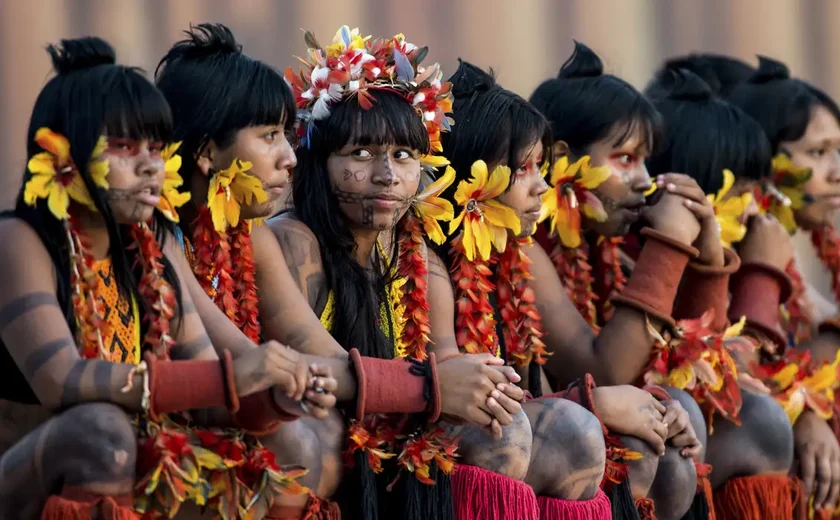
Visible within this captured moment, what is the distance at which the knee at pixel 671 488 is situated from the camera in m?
3.48

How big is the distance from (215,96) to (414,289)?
0.61 meters

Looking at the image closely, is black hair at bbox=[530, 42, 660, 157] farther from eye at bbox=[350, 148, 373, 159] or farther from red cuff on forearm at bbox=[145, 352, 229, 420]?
red cuff on forearm at bbox=[145, 352, 229, 420]

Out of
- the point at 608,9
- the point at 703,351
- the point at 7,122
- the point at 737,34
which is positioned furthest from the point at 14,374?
the point at 737,34

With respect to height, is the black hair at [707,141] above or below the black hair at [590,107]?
below

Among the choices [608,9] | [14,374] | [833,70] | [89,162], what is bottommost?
[833,70]

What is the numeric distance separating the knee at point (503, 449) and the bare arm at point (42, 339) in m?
0.73

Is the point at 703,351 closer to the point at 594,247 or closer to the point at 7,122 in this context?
the point at 594,247

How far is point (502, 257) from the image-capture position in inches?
146

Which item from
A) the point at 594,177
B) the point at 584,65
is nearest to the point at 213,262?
the point at 594,177

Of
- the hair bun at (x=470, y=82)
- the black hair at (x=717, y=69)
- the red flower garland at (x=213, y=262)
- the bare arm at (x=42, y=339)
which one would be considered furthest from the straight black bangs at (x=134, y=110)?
the black hair at (x=717, y=69)

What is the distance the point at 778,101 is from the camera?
493cm

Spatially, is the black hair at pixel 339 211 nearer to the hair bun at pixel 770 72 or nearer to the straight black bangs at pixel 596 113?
the straight black bangs at pixel 596 113

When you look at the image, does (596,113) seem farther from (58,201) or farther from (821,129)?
(58,201)

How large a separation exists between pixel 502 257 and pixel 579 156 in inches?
19.2
